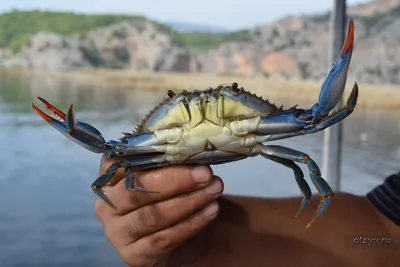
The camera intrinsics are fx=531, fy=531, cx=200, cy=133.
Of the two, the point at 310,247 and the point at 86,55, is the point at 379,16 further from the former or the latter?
the point at 310,247

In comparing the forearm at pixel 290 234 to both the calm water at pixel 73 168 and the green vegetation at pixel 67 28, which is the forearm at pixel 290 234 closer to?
the calm water at pixel 73 168

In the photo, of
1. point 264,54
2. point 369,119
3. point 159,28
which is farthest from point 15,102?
point 369,119

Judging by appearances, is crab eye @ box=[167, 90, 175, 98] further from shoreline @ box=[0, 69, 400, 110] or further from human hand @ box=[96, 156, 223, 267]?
shoreline @ box=[0, 69, 400, 110]

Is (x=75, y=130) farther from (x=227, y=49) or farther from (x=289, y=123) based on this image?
(x=227, y=49)

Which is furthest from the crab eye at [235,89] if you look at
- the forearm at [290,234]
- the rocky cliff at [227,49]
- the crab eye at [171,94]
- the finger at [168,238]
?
the rocky cliff at [227,49]

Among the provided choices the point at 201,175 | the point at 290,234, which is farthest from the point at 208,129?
the point at 290,234

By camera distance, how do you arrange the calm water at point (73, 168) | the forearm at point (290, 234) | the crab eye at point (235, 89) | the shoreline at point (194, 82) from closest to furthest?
1. the crab eye at point (235, 89)
2. the forearm at point (290, 234)
3. the calm water at point (73, 168)
4. the shoreline at point (194, 82)

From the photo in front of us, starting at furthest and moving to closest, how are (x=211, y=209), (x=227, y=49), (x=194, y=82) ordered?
(x=227, y=49) < (x=194, y=82) < (x=211, y=209)
